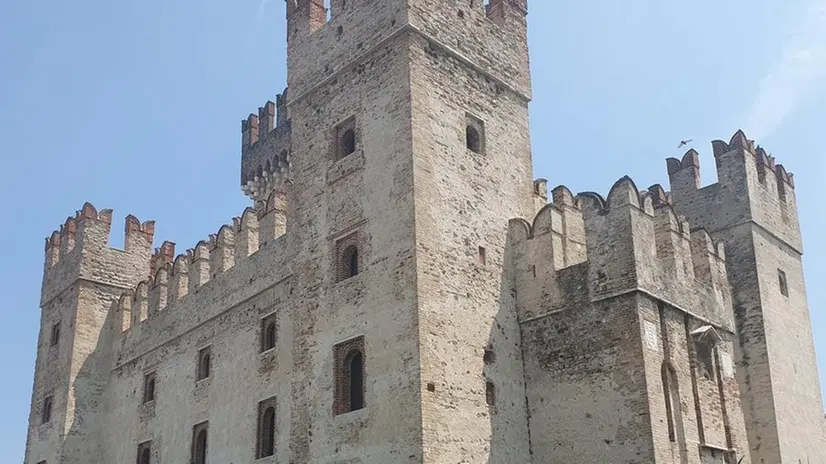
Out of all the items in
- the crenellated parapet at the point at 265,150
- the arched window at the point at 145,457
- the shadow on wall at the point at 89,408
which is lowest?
the arched window at the point at 145,457

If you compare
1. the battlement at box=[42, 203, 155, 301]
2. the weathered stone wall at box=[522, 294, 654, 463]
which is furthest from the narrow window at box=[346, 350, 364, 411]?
the battlement at box=[42, 203, 155, 301]

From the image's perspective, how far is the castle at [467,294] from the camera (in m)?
15.1

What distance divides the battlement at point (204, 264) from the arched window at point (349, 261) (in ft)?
10.6

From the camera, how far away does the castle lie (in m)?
15.1

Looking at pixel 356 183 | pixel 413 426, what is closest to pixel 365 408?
pixel 413 426

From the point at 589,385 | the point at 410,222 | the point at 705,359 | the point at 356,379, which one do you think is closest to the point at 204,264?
the point at 356,379

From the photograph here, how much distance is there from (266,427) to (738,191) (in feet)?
35.2

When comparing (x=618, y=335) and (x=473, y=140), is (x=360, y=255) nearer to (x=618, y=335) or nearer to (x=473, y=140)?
(x=473, y=140)

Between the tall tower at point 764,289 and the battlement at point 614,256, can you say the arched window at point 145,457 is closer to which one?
the battlement at point 614,256

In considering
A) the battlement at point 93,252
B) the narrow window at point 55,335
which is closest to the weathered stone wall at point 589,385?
the battlement at point 93,252

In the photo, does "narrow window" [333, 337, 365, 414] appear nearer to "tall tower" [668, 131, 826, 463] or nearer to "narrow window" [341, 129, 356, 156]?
"narrow window" [341, 129, 356, 156]

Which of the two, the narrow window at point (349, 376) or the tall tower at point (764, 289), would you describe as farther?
the tall tower at point (764, 289)

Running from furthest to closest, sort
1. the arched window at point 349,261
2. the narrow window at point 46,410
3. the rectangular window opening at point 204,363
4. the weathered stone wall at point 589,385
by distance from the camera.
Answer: the narrow window at point 46,410
the rectangular window opening at point 204,363
the arched window at point 349,261
the weathered stone wall at point 589,385

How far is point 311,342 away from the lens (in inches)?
659
